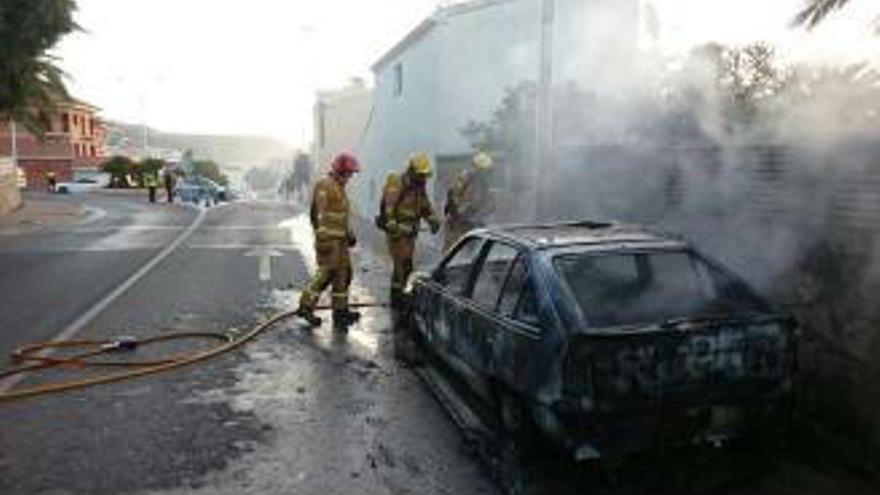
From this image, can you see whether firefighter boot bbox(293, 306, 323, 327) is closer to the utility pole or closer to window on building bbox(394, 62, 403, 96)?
the utility pole

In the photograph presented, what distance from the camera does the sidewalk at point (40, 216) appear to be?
26.5 metres

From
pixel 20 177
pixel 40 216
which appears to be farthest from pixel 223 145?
pixel 40 216

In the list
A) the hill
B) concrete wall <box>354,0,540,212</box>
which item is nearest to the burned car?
concrete wall <box>354,0,540,212</box>

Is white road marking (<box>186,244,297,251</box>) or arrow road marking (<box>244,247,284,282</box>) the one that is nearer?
arrow road marking (<box>244,247,284,282</box>)

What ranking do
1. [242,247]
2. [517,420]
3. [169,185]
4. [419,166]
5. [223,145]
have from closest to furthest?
[517,420], [419,166], [242,247], [169,185], [223,145]

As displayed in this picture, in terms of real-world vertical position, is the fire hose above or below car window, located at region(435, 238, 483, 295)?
below

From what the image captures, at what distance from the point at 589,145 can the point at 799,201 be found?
4.45 m

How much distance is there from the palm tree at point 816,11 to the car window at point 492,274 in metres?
3.37

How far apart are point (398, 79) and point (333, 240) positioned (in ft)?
60.7

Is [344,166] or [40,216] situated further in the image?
[40,216]

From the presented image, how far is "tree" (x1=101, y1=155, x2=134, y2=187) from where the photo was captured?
6004 centimetres

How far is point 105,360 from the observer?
344 inches

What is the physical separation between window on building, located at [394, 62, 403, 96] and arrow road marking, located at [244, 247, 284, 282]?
386 inches

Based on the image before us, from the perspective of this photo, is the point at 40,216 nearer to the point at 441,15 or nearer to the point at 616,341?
the point at 441,15
